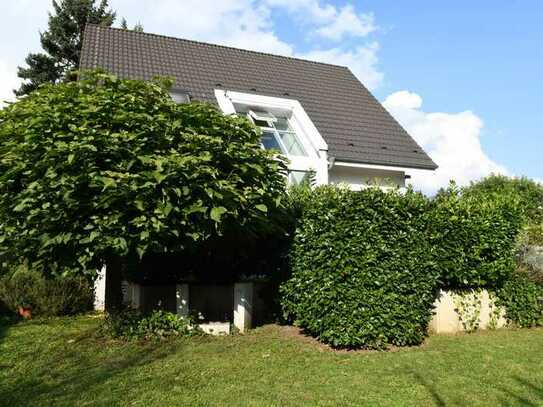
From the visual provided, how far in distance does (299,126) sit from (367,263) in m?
8.66

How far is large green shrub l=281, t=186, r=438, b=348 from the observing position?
6.89 m

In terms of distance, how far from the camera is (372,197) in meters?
7.16

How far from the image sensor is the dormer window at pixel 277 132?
555 inches

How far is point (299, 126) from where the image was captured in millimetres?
14891

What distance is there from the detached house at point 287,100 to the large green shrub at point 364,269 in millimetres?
5481

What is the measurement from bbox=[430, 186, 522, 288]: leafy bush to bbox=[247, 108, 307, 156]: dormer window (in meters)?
6.28

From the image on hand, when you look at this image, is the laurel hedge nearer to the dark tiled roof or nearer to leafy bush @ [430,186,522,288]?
leafy bush @ [430,186,522,288]

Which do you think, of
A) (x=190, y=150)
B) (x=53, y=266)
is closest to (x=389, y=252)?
(x=190, y=150)

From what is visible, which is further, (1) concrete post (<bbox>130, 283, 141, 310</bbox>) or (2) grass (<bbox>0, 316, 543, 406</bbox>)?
(1) concrete post (<bbox>130, 283, 141, 310</bbox>)

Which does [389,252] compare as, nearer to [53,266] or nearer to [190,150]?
[190,150]

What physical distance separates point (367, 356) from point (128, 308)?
415cm

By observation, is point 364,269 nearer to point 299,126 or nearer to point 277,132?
point 277,132

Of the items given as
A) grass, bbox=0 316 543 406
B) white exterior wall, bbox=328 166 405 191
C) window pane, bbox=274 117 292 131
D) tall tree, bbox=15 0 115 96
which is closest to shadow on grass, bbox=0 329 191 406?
grass, bbox=0 316 543 406

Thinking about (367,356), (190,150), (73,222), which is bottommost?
(367,356)
